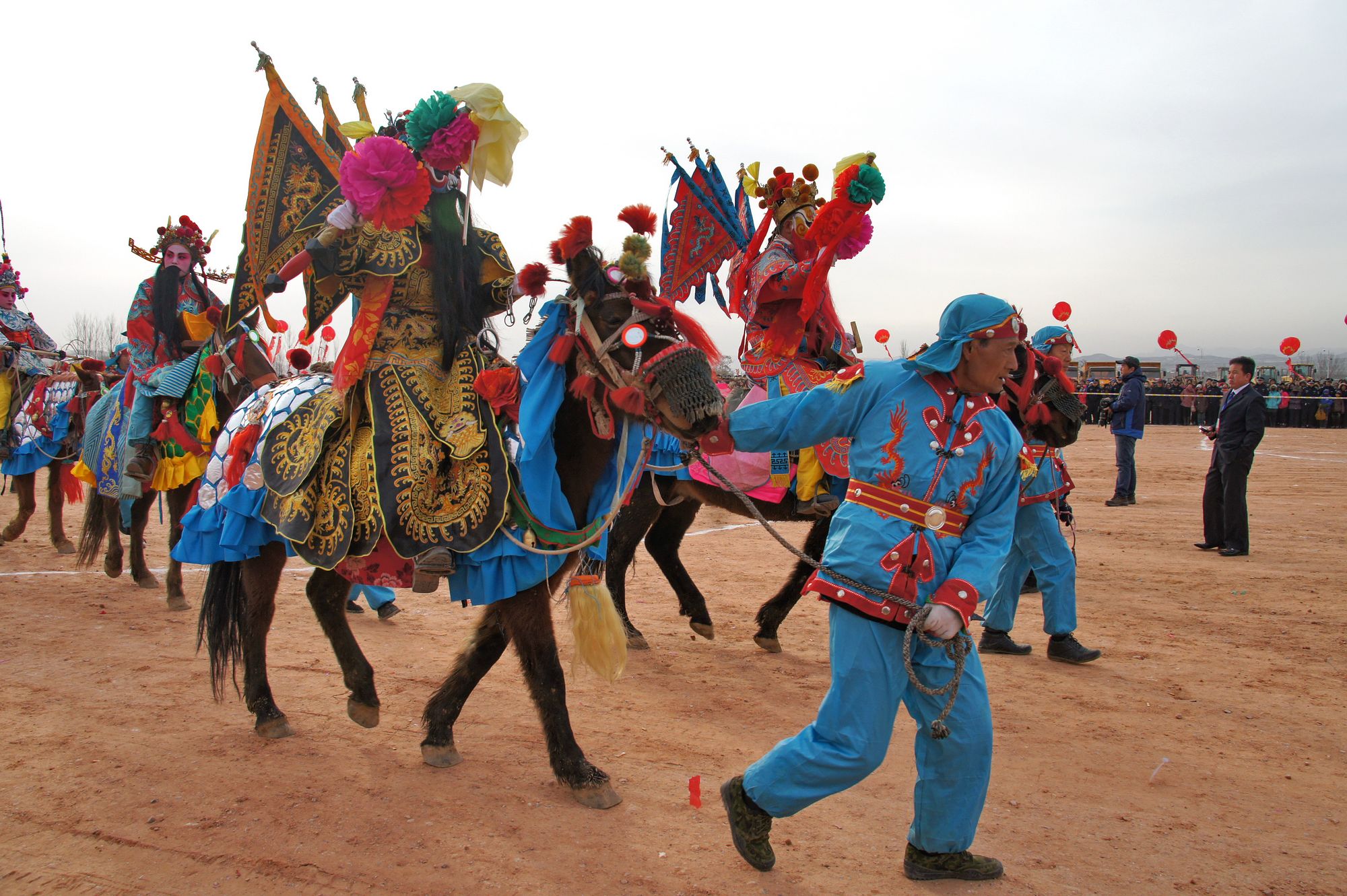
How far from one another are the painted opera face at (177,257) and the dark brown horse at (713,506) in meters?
4.08

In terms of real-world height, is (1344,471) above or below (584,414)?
below

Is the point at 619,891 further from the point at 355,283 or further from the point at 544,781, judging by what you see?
the point at 355,283

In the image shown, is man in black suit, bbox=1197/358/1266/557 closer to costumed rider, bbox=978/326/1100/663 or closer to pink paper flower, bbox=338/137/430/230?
costumed rider, bbox=978/326/1100/663

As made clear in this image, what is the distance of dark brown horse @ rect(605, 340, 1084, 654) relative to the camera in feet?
18.5

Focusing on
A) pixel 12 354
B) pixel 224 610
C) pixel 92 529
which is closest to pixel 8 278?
pixel 12 354

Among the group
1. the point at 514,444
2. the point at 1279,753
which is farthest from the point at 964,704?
the point at 1279,753

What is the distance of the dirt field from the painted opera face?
273cm

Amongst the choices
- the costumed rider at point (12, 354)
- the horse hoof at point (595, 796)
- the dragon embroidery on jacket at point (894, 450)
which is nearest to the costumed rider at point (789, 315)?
the dragon embroidery on jacket at point (894, 450)

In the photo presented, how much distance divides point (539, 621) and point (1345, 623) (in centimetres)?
643

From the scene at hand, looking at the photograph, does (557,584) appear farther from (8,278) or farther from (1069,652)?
(8,278)

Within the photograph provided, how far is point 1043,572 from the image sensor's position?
18.7ft

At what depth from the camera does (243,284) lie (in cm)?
407

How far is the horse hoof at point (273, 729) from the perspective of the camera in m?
4.23

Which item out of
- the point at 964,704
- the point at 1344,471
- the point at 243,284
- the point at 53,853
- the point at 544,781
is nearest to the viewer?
the point at 964,704
